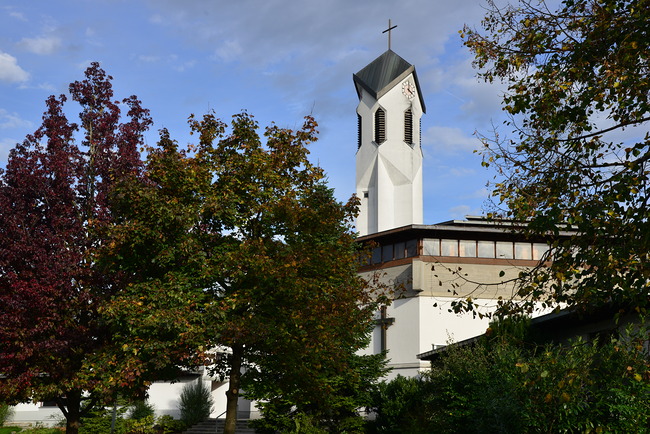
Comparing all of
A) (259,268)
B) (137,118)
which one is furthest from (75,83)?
(259,268)

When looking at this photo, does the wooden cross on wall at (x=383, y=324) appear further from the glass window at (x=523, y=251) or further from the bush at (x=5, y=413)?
the bush at (x=5, y=413)

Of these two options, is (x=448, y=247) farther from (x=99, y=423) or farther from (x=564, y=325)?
(x=99, y=423)

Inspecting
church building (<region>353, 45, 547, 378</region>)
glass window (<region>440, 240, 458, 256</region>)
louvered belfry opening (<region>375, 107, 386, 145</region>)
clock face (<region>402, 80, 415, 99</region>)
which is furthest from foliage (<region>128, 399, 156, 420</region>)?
clock face (<region>402, 80, 415, 99</region>)

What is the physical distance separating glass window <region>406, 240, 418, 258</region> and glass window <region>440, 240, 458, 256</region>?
62.6 inches

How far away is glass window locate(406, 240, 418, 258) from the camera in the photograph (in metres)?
44.3

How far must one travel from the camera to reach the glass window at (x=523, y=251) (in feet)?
145

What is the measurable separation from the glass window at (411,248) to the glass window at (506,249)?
5.00 meters

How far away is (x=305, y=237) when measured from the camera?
20.8 meters

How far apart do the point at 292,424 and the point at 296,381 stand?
1284cm

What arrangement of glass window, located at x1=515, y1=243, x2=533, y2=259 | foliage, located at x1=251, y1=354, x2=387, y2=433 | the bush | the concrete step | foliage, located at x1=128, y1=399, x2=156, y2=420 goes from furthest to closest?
glass window, located at x1=515, y1=243, x2=533, y2=259 < the bush < foliage, located at x1=128, y1=399, x2=156, y2=420 < the concrete step < foliage, located at x1=251, y1=354, x2=387, y2=433

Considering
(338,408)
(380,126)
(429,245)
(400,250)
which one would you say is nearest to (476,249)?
(429,245)

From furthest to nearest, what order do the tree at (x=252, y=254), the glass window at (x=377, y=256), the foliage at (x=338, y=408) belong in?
the glass window at (x=377, y=256) < the foliage at (x=338, y=408) < the tree at (x=252, y=254)

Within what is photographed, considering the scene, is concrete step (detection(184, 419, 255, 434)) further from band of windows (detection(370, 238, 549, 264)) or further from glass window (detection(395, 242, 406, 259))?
glass window (detection(395, 242, 406, 259))

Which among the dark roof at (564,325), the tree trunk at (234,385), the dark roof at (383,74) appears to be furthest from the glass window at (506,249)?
the dark roof at (383,74)
